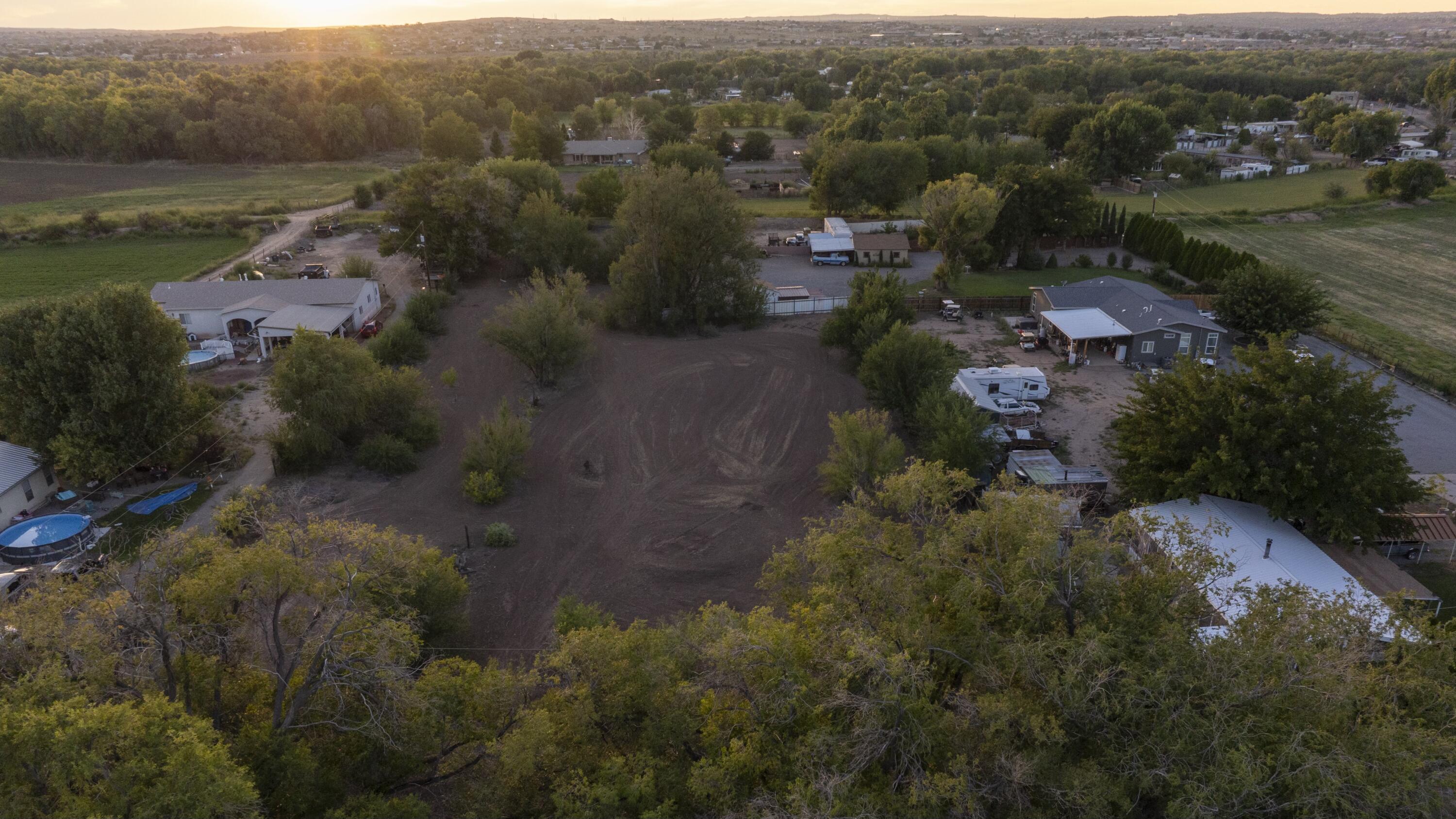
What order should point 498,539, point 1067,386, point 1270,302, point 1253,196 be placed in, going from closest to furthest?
1. point 498,539
2. point 1067,386
3. point 1270,302
4. point 1253,196

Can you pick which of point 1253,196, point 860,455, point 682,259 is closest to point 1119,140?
point 1253,196

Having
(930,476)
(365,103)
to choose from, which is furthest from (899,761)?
(365,103)

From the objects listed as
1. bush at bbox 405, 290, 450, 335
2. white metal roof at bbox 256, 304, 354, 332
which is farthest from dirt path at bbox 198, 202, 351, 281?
bush at bbox 405, 290, 450, 335

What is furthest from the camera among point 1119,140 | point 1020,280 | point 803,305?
point 1119,140

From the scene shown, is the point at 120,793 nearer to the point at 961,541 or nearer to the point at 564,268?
Result: the point at 961,541

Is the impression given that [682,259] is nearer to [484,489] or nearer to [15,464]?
[484,489]

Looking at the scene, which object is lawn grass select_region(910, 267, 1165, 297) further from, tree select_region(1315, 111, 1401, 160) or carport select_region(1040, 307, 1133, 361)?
tree select_region(1315, 111, 1401, 160)

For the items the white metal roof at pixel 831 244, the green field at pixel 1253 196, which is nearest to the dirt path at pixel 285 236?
the white metal roof at pixel 831 244
